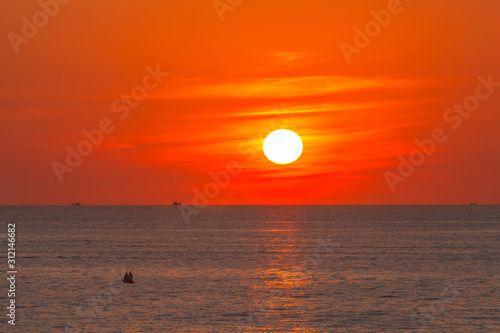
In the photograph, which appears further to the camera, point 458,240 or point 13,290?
point 458,240

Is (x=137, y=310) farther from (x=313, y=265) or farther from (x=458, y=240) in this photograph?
(x=458, y=240)

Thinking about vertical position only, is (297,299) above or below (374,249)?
below

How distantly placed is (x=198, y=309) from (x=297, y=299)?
13143 millimetres

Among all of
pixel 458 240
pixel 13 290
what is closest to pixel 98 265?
pixel 13 290

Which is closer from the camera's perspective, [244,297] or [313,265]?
[244,297]

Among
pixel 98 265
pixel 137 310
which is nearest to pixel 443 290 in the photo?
pixel 137 310

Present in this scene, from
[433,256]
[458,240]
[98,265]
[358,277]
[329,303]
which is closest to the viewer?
[329,303]

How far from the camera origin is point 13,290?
81.8m

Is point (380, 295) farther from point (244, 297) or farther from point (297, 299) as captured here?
point (244, 297)

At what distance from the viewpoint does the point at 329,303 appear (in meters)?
76.1

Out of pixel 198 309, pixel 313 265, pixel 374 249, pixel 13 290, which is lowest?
pixel 198 309

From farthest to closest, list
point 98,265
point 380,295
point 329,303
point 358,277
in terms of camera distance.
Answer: point 98,265 < point 358,277 < point 380,295 < point 329,303

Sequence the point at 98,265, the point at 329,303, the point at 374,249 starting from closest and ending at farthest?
1. the point at 329,303
2. the point at 98,265
3. the point at 374,249

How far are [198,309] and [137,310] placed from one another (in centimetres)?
658
